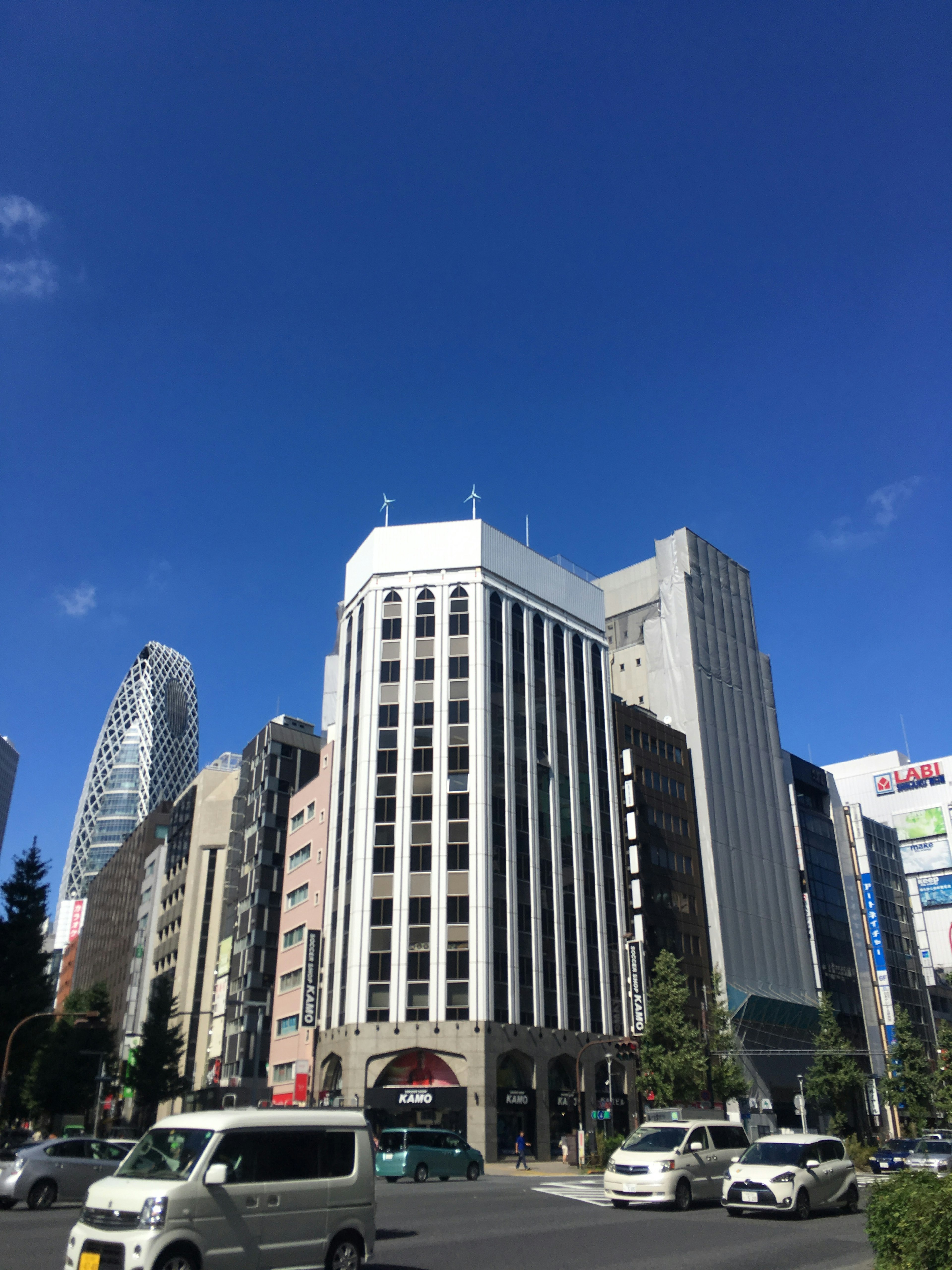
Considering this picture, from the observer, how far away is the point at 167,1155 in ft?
40.7

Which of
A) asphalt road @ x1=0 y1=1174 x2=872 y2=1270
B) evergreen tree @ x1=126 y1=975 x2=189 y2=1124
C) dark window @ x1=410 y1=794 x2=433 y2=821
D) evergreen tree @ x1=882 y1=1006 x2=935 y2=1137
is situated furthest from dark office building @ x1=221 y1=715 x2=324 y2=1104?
asphalt road @ x1=0 y1=1174 x2=872 y2=1270

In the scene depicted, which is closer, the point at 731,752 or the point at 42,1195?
the point at 42,1195

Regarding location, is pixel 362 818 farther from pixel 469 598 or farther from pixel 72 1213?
pixel 72 1213

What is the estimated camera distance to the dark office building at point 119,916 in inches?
4953

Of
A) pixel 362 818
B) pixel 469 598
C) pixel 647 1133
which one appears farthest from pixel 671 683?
pixel 647 1133

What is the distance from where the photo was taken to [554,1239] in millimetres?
17719

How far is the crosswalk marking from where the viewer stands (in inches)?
994

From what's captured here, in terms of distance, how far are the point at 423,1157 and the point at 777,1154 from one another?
19.0 m

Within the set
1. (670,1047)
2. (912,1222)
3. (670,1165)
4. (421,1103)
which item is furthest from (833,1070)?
(912,1222)

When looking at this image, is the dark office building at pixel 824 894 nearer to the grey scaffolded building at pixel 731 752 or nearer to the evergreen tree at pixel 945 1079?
the grey scaffolded building at pixel 731 752

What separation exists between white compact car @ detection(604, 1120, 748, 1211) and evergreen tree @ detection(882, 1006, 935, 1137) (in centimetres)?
6035

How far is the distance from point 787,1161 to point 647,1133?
3479 mm

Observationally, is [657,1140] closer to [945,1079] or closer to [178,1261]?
[178,1261]

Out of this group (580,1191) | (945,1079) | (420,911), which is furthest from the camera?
(945,1079)
